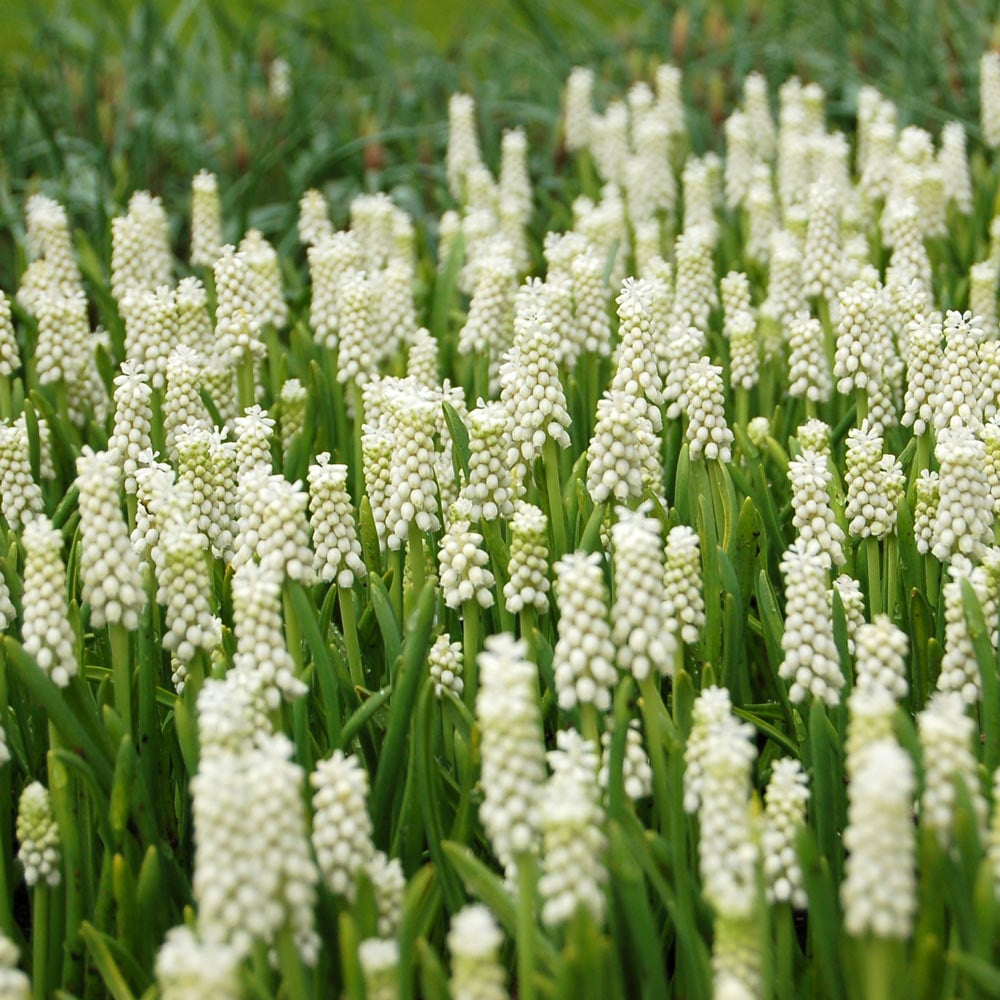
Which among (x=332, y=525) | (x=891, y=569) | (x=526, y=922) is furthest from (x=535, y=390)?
(x=526, y=922)

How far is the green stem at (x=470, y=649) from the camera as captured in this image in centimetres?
349

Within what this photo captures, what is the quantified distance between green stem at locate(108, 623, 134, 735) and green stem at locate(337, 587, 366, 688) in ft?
1.78

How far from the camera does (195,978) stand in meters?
2.19

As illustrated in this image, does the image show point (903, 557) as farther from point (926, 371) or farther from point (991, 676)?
point (991, 676)

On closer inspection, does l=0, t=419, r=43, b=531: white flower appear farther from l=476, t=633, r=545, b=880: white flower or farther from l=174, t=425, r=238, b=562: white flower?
l=476, t=633, r=545, b=880: white flower

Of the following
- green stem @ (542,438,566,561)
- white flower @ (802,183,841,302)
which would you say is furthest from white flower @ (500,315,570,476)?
white flower @ (802,183,841,302)

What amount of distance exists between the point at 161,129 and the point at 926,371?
6.56 m

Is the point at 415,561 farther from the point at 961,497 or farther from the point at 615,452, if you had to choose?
the point at 961,497

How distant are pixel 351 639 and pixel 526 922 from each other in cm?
118

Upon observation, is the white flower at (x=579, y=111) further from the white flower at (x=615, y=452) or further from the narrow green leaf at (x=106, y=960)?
the narrow green leaf at (x=106, y=960)

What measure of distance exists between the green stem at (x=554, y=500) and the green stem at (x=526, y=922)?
1431mm

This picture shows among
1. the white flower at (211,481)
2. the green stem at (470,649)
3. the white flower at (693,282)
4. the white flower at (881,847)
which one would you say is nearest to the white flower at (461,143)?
the white flower at (693,282)

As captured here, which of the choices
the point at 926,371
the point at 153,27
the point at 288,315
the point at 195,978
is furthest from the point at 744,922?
the point at 153,27

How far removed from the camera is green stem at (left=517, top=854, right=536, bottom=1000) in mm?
2486
